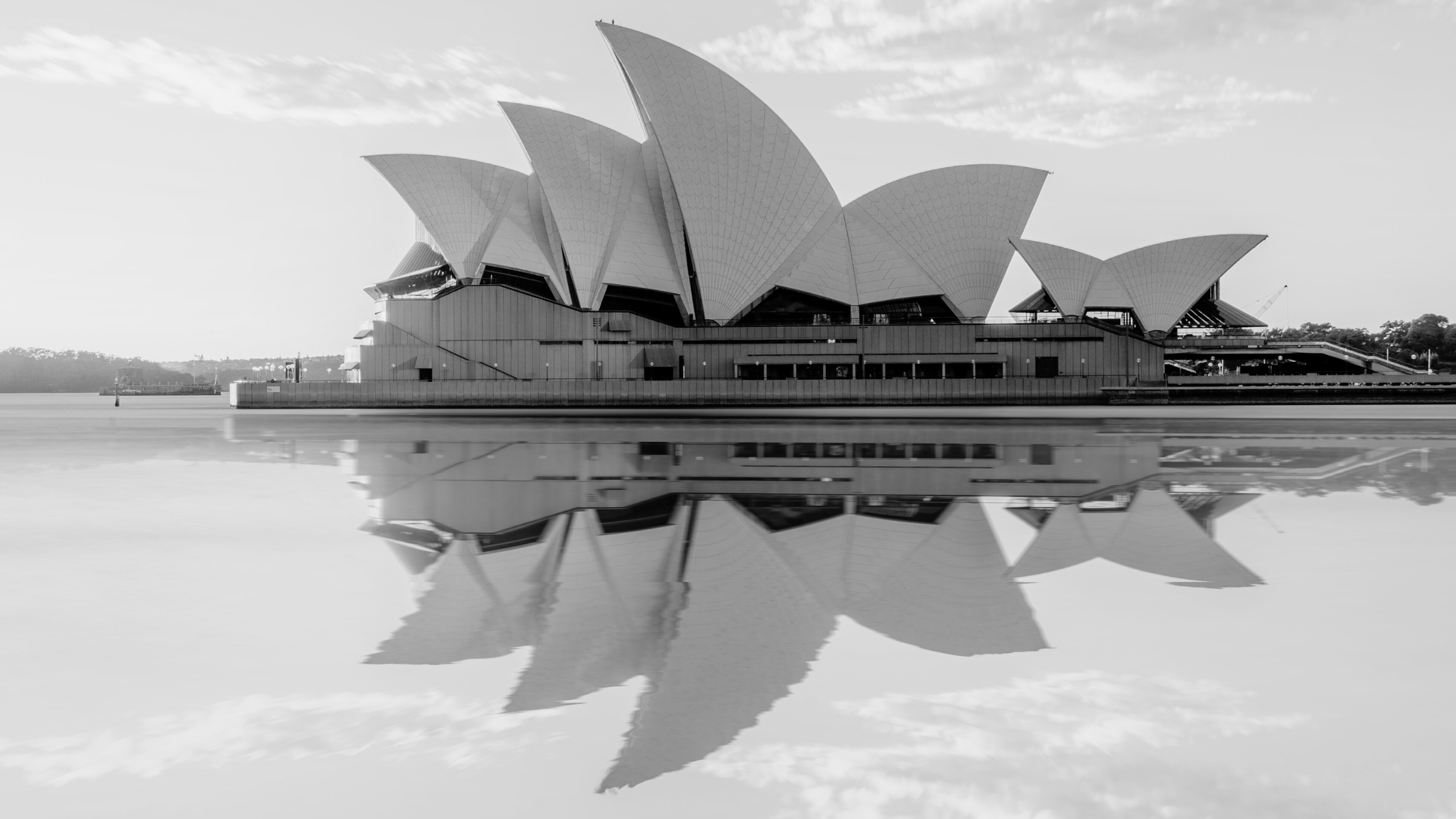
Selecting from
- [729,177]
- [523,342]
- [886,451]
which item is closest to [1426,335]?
[729,177]

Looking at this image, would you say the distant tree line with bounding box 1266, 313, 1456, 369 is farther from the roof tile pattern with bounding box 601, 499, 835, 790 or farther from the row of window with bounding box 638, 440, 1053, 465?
the roof tile pattern with bounding box 601, 499, 835, 790

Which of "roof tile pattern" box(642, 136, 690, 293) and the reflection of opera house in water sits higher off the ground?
"roof tile pattern" box(642, 136, 690, 293)

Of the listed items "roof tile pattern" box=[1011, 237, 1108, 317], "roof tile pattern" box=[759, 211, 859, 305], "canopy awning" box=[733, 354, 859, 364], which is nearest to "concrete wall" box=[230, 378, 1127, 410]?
"canopy awning" box=[733, 354, 859, 364]

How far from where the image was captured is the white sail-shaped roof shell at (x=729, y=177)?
4634 centimetres

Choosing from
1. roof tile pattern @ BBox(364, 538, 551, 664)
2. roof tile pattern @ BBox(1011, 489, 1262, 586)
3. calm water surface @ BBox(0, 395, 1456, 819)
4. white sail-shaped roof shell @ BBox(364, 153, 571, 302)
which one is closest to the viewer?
calm water surface @ BBox(0, 395, 1456, 819)

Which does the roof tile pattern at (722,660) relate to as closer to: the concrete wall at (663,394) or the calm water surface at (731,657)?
the calm water surface at (731,657)

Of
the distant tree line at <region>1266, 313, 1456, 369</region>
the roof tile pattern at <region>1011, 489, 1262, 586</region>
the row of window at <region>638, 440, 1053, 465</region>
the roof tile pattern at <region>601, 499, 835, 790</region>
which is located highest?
the distant tree line at <region>1266, 313, 1456, 369</region>

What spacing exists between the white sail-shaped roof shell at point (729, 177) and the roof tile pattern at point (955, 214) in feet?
16.6

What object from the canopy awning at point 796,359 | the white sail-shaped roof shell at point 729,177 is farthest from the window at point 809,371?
the white sail-shaped roof shell at point 729,177

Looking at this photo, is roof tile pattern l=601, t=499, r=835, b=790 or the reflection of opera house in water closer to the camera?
roof tile pattern l=601, t=499, r=835, b=790

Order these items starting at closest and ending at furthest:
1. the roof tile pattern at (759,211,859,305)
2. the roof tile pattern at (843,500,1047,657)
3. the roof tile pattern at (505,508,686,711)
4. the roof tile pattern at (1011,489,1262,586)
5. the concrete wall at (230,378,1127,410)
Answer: the roof tile pattern at (505,508,686,711), the roof tile pattern at (843,500,1047,657), the roof tile pattern at (1011,489,1262,586), the concrete wall at (230,378,1127,410), the roof tile pattern at (759,211,859,305)

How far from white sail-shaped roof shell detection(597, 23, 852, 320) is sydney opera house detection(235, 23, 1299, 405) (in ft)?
0.38

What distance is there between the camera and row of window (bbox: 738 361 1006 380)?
50531 mm

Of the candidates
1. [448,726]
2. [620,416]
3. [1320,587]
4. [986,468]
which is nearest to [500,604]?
[448,726]
